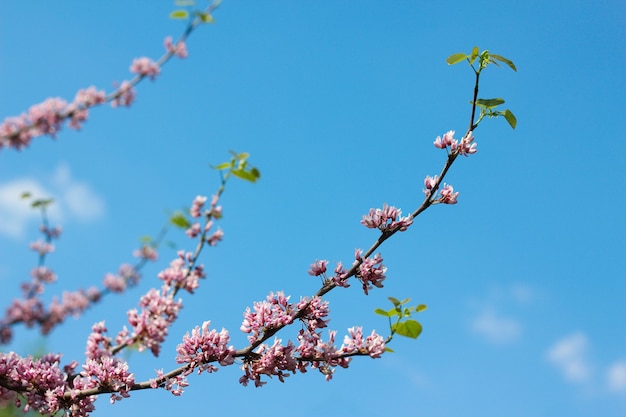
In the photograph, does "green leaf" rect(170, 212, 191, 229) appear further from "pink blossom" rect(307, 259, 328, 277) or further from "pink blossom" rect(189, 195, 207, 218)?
"pink blossom" rect(307, 259, 328, 277)

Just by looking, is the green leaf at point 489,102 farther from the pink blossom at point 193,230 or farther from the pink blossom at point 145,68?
the pink blossom at point 145,68

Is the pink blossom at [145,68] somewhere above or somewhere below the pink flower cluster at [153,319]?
above

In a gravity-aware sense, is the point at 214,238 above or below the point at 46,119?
below

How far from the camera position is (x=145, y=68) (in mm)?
10727

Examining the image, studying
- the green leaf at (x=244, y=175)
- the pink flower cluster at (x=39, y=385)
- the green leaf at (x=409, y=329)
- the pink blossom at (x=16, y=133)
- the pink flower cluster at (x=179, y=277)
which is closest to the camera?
the green leaf at (x=409, y=329)

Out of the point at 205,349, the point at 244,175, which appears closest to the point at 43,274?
the point at 244,175

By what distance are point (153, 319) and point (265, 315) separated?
7.55 ft

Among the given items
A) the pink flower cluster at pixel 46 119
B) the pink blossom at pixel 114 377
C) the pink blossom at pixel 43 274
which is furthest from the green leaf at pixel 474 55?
the pink blossom at pixel 43 274

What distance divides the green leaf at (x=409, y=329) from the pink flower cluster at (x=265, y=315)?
59 centimetres

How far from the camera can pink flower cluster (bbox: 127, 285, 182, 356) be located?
16.8 ft

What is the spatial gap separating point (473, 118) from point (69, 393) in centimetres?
284

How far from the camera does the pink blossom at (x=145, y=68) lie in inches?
421

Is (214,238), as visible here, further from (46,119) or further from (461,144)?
(46,119)

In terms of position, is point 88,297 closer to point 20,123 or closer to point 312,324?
point 20,123
